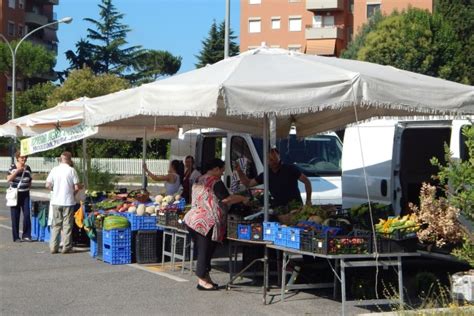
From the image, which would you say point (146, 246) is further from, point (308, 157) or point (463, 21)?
point (463, 21)

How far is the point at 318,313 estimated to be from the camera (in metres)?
8.57

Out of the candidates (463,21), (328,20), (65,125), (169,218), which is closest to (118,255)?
(169,218)

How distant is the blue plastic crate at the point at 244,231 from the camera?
923cm

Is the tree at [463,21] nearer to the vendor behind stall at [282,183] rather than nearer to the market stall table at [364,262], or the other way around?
the vendor behind stall at [282,183]

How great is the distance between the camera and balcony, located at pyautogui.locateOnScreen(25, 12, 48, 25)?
248ft

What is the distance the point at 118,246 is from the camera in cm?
1211

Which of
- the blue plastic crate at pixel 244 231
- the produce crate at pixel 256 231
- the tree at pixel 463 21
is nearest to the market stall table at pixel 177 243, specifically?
the blue plastic crate at pixel 244 231

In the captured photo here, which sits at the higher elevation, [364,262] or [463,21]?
[463,21]

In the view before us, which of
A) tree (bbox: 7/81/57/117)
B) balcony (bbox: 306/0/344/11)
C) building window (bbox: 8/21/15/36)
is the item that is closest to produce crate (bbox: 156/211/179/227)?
tree (bbox: 7/81/57/117)

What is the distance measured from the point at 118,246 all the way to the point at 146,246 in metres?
0.44

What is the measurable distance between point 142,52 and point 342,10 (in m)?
25.2

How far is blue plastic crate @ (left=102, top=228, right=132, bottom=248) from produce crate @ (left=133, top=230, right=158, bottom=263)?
0.14 metres

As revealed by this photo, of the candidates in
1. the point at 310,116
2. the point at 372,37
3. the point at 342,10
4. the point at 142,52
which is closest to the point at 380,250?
the point at 310,116

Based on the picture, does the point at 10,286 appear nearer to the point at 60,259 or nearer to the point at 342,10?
the point at 60,259
